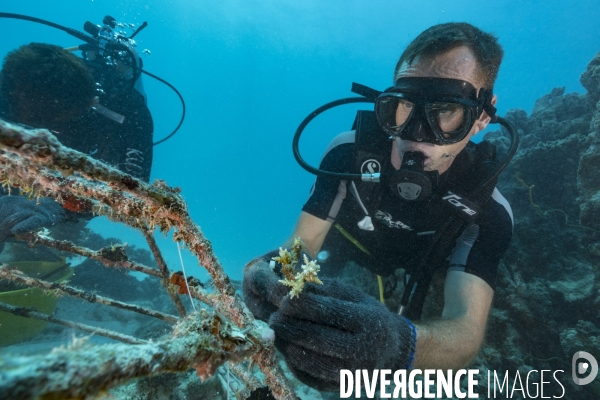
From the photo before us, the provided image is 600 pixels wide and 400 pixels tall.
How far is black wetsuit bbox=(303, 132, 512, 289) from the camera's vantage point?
355cm

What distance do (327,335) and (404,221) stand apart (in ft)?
8.84

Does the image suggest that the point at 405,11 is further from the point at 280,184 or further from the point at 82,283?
the point at 82,283

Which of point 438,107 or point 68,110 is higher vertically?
point 68,110

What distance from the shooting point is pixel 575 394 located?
3891 mm

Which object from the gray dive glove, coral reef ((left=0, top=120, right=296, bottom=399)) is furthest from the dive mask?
coral reef ((left=0, top=120, right=296, bottom=399))

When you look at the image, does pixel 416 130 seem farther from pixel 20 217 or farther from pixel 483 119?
pixel 20 217

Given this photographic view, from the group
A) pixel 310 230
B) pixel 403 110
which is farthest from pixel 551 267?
pixel 310 230

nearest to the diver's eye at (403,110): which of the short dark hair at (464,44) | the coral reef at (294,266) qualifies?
the short dark hair at (464,44)

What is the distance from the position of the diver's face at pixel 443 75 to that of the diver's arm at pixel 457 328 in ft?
4.43

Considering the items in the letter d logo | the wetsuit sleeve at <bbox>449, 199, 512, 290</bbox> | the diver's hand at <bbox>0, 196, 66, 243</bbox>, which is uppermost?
the wetsuit sleeve at <bbox>449, 199, 512, 290</bbox>

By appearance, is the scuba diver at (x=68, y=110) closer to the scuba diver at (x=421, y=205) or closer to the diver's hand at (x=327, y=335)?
the diver's hand at (x=327, y=335)

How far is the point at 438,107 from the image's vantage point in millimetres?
3424

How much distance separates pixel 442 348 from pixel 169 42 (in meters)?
133

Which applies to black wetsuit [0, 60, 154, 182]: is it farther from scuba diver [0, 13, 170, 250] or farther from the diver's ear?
the diver's ear
